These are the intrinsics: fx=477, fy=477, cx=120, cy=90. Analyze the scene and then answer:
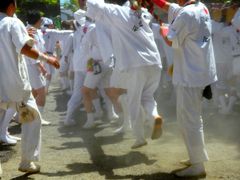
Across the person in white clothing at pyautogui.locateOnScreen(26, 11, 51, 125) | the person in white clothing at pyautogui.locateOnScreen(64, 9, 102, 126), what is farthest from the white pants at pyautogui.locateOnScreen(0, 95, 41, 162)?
the person in white clothing at pyautogui.locateOnScreen(64, 9, 102, 126)

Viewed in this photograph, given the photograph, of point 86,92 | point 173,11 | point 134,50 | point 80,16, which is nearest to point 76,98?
point 86,92

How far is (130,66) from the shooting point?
19.9 feet

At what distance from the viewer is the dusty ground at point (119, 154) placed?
5.41m

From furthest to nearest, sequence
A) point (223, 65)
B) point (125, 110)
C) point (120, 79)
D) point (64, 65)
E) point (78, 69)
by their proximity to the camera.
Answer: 1. point (64, 65)
2. point (223, 65)
3. point (78, 69)
4. point (125, 110)
5. point (120, 79)

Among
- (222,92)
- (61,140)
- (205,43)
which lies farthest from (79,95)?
(205,43)

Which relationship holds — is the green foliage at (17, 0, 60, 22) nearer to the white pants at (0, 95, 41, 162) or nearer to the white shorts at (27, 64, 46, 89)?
the white shorts at (27, 64, 46, 89)

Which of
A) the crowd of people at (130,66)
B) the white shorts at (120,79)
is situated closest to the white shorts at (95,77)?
the crowd of people at (130,66)

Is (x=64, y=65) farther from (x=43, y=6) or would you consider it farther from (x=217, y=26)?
(x=43, y=6)

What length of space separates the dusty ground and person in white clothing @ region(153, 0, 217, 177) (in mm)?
362

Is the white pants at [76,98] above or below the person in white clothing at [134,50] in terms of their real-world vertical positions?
below

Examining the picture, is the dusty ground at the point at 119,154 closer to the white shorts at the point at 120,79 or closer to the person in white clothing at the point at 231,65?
the person in white clothing at the point at 231,65

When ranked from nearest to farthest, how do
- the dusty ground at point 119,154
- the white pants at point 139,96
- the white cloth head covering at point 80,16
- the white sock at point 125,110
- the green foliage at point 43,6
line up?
1. the dusty ground at point 119,154
2. the white pants at point 139,96
3. the white sock at point 125,110
4. the white cloth head covering at point 80,16
5. the green foliage at point 43,6

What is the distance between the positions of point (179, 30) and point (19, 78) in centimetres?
179

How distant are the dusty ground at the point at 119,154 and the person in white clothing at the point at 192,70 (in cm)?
36
